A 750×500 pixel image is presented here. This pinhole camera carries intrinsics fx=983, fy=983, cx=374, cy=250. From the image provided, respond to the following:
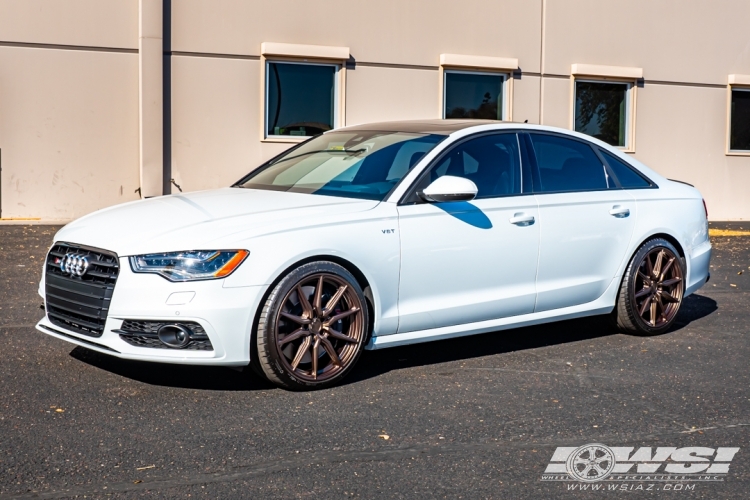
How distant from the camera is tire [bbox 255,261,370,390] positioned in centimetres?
538

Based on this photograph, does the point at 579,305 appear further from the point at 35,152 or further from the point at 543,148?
the point at 35,152

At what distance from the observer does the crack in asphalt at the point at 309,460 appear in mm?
3928

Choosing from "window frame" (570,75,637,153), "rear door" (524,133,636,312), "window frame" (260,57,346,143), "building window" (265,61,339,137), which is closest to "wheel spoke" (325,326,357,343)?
"rear door" (524,133,636,312)

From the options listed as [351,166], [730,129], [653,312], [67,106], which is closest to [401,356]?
[351,166]

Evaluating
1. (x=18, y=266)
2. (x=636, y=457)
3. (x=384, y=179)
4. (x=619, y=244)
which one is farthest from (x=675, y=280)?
(x=18, y=266)

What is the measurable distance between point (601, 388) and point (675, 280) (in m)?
2.08

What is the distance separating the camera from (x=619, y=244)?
7152 millimetres

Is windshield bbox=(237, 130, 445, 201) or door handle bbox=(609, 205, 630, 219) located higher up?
windshield bbox=(237, 130, 445, 201)

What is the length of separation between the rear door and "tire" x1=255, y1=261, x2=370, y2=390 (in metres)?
1.57

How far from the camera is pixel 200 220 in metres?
5.54

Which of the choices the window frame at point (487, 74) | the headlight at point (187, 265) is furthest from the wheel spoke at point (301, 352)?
the window frame at point (487, 74)

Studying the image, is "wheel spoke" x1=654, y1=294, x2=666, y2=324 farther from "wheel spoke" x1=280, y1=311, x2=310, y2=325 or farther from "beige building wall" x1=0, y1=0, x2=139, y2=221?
"beige building wall" x1=0, y1=0, x2=139, y2=221

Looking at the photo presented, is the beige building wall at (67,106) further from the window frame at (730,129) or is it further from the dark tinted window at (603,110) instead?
the window frame at (730,129)

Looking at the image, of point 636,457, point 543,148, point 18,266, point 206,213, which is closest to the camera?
point 636,457
